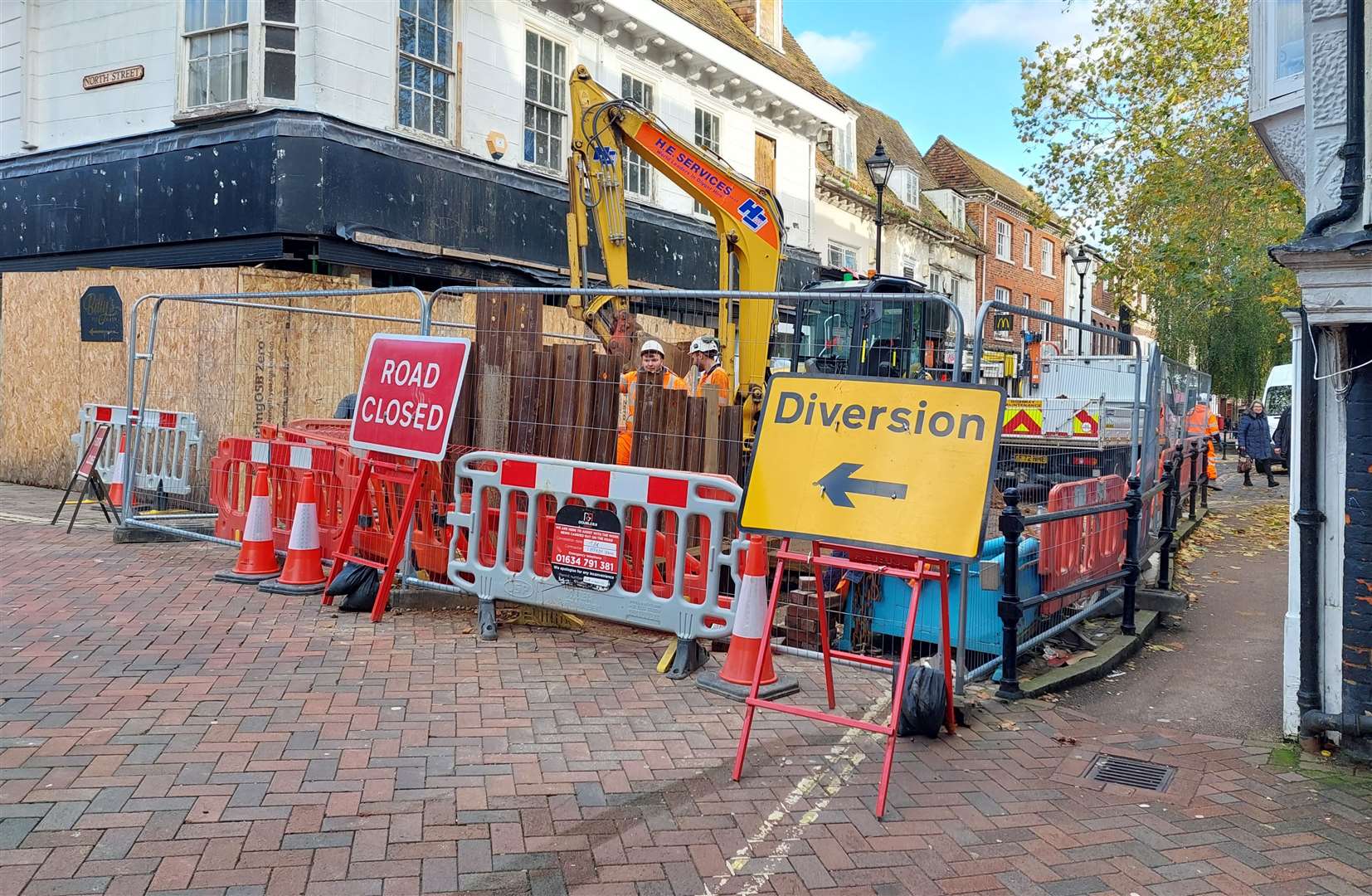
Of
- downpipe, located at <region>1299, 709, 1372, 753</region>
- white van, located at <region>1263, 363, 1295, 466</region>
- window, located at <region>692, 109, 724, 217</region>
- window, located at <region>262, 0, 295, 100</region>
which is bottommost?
downpipe, located at <region>1299, 709, 1372, 753</region>

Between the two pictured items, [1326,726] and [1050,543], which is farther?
[1050,543]

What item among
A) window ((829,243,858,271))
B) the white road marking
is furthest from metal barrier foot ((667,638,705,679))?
window ((829,243,858,271))

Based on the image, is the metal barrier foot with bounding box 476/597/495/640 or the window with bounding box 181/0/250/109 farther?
the window with bounding box 181/0/250/109

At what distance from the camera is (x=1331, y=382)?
4.82m

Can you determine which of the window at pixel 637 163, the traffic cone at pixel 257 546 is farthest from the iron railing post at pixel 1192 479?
the traffic cone at pixel 257 546

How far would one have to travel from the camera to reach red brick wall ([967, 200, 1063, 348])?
36.0m

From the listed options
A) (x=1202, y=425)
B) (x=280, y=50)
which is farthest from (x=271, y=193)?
(x=1202, y=425)

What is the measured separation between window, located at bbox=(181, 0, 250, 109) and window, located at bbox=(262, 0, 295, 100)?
0.33 metres

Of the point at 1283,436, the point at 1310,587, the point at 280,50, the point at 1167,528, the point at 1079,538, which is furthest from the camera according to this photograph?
the point at 1283,436

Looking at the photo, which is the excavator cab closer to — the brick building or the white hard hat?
the white hard hat

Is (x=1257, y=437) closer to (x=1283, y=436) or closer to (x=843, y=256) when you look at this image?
(x=1283, y=436)

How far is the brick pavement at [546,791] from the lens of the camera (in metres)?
3.48

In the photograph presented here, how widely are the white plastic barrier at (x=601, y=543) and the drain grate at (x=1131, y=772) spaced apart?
1995 mm

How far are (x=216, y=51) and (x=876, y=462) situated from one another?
11918mm
